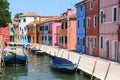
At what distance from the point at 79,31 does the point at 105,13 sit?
13.9 metres

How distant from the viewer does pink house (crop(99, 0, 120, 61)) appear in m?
35.9

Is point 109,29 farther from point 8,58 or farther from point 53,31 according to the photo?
point 53,31

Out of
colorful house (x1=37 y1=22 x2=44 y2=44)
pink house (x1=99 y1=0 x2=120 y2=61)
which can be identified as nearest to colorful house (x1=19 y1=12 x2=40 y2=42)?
colorful house (x1=37 y1=22 x2=44 y2=44)

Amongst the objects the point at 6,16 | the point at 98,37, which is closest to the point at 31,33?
the point at 6,16

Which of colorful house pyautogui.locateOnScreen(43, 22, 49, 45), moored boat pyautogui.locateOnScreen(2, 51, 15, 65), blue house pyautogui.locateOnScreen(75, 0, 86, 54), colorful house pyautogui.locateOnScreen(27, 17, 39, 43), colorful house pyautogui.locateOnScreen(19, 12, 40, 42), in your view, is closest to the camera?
moored boat pyautogui.locateOnScreen(2, 51, 15, 65)

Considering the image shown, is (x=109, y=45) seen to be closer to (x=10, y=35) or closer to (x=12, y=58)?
(x=12, y=58)

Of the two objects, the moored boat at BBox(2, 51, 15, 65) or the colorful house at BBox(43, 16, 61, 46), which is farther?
the colorful house at BBox(43, 16, 61, 46)

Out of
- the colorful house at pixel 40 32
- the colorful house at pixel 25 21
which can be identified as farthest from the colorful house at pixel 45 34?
the colorful house at pixel 25 21

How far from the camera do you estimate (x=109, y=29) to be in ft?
125

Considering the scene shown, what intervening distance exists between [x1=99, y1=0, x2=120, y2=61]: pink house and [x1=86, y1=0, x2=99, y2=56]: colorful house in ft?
4.93

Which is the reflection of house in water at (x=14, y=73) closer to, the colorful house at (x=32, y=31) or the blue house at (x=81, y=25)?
the blue house at (x=81, y=25)

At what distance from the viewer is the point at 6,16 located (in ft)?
225

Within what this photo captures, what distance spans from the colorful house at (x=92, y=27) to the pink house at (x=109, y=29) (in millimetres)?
1502

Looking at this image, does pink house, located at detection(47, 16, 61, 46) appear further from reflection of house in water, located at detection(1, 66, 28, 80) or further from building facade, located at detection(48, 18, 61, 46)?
reflection of house in water, located at detection(1, 66, 28, 80)
